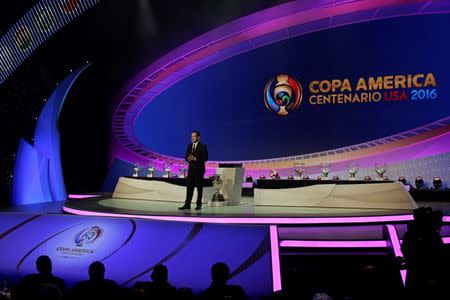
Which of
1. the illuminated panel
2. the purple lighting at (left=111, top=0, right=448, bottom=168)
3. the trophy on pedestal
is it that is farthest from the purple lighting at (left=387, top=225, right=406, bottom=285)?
the illuminated panel

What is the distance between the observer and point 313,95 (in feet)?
35.7

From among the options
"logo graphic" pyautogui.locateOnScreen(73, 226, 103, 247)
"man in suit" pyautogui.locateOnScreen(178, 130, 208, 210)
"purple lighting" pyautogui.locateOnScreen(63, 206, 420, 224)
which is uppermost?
"man in suit" pyautogui.locateOnScreen(178, 130, 208, 210)

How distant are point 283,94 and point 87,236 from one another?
254 inches

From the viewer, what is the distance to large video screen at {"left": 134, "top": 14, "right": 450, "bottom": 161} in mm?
10102

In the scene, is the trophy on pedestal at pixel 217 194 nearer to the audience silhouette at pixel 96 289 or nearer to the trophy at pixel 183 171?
the trophy at pixel 183 171

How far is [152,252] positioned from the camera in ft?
18.2

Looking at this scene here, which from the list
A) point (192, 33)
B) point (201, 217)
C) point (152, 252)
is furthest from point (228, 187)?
point (192, 33)

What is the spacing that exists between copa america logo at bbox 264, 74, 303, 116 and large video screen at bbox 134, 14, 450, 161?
0.02 m

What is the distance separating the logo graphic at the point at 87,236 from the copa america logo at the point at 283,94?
616 cm

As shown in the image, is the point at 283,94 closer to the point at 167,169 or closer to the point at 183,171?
the point at 183,171

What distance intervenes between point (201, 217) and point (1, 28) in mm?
7575

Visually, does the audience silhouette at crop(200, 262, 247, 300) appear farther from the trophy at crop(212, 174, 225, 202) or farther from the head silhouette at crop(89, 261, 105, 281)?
the trophy at crop(212, 174, 225, 202)

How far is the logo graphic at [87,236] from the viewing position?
5910 millimetres

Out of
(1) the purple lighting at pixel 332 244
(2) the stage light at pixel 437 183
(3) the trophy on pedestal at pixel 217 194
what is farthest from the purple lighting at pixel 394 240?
(2) the stage light at pixel 437 183
